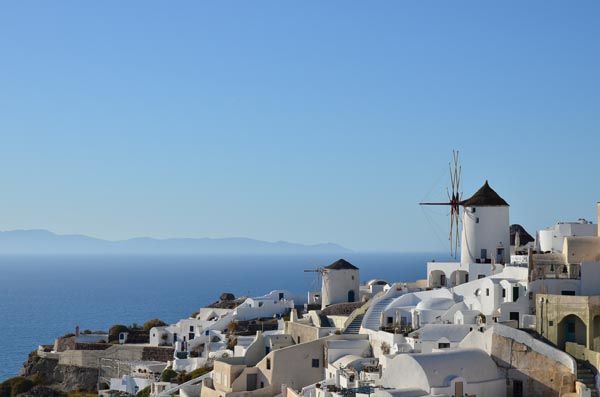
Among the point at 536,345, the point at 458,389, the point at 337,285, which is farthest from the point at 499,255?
the point at 458,389

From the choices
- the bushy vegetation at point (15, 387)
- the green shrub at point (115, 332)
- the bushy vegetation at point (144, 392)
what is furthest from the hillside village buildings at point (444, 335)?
the green shrub at point (115, 332)

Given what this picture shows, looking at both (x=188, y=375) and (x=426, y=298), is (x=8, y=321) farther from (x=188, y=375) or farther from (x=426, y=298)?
(x=426, y=298)

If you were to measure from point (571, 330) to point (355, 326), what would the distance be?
31.3ft

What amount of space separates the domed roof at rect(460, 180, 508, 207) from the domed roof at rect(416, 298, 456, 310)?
197 inches

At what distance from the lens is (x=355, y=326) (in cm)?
3419

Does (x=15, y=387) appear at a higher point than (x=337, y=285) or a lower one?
lower

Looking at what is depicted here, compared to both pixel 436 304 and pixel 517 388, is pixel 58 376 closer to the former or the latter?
pixel 436 304

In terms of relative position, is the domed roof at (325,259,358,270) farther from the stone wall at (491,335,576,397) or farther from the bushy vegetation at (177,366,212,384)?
the stone wall at (491,335,576,397)

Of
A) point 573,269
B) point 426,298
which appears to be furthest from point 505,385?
point 426,298

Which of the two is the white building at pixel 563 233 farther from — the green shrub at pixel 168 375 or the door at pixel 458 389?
the green shrub at pixel 168 375

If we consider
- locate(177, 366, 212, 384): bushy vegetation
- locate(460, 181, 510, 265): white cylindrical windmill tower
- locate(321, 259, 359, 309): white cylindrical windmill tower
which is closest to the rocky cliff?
locate(177, 366, 212, 384): bushy vegetation

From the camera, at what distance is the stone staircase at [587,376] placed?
23.4 metres

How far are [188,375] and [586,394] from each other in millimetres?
18028

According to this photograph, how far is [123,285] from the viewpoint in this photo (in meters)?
162
